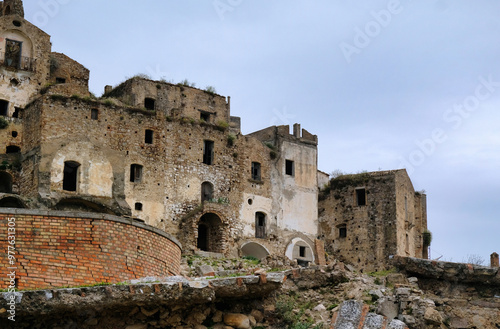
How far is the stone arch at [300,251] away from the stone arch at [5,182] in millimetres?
14012

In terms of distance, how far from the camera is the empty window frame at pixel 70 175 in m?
38.8

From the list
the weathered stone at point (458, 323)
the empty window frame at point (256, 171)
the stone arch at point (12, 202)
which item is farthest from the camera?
the empty window frame at point (256, 171)

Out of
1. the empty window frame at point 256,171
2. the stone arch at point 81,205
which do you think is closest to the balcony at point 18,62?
the stone arch at point 81,205

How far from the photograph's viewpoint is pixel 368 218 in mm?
46938

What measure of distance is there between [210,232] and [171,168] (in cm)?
360

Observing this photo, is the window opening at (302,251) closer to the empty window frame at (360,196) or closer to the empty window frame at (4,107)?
the empty window frame at (360,196)

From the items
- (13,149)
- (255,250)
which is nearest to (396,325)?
(13,149)

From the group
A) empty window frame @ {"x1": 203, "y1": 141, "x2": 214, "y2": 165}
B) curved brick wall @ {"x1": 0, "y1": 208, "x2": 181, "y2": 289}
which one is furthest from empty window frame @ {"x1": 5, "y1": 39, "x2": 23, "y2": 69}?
curved brick wall @ {"x1": 0, "y1": 208, "x2": 181, "y2": 289}

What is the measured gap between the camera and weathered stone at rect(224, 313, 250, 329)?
14.0 m

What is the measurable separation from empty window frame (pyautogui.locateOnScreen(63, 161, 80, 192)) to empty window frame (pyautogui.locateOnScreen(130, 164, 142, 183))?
8.94 ft

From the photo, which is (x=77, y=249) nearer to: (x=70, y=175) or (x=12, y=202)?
(x=12, y=202)

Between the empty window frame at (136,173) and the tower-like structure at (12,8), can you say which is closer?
the empty window frame at (136,173)

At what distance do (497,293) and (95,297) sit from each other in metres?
7.27

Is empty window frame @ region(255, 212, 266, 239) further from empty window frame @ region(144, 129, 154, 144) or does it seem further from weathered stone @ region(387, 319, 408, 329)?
weathered stone @ region(387, 319, 408, 329)
